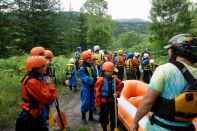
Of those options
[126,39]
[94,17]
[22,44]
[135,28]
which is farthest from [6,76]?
[135,28]

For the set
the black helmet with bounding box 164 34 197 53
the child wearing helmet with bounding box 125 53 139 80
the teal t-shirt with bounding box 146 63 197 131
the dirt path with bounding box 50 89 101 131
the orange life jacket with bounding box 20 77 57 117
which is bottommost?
the dirt path with bounding box 50 89 101 131

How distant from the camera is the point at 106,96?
21.3 feet

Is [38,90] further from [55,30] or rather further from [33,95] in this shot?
[55,30]

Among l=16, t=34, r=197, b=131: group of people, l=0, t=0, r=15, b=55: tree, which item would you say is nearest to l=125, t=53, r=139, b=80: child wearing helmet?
l=16, t=34, r=197, b=131: group of people

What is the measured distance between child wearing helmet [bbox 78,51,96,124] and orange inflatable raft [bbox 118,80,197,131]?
851mm

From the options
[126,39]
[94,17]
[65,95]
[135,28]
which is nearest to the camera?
[65,95]

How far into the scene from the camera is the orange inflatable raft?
637cm

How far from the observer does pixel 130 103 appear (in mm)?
7012

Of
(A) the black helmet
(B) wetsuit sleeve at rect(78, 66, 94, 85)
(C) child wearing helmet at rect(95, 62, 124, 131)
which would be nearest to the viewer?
(A) the black helmet

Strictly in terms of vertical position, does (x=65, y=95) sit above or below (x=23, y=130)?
below

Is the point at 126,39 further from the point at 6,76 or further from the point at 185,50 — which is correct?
the point at 185,50

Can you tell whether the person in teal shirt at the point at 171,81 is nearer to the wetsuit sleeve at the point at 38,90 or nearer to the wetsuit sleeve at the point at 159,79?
the wetsuit sleeve at the point at 159,79

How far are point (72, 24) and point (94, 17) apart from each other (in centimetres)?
384

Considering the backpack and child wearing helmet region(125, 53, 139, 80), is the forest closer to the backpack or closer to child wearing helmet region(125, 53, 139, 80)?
child wearing helmet region(125, 53, 139, 80)
